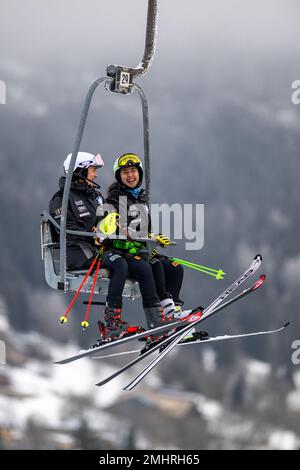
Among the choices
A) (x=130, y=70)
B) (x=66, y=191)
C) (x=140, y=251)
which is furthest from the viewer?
(x=140, y=251)

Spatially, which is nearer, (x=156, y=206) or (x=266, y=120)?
(x=156, y=206)

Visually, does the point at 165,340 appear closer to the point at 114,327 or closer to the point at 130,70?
the point at 114,327

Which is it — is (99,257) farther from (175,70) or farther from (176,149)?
(175,70)

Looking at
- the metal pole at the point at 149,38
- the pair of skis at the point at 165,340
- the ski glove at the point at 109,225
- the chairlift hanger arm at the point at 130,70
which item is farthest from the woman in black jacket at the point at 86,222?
the metal pole at the point at 149,38

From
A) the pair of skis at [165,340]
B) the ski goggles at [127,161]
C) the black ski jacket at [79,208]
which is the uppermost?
the ski goggles at [127,161]

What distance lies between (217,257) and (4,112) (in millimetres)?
10769

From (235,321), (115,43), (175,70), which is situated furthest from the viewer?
(175,70)

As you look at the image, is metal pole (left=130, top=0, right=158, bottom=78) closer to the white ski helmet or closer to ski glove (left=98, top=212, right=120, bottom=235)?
the white ski helmet

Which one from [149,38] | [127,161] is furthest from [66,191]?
[149,38]

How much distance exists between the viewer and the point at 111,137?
36906 millimetres

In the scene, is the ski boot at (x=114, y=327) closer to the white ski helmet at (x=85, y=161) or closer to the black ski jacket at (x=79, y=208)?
the black ski jacket at (x=79, y=208)

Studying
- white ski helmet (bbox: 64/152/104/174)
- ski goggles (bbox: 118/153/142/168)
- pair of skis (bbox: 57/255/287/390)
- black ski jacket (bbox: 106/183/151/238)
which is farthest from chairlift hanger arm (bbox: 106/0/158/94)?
pair of skis (bbox: 57/255/287/390)

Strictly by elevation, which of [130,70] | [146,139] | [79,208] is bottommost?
[79,208]
